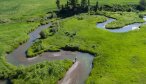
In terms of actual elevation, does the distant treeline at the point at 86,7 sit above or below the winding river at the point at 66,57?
above

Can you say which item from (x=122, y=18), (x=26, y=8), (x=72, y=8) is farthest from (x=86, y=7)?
(x=26, y=8)

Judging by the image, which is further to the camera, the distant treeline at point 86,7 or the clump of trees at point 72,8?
the distant treeline at point 86,7

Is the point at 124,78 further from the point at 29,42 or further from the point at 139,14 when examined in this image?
the point at 139,14

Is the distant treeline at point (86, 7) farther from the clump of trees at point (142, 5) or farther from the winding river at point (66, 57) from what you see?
the winding river at point (66, 57)

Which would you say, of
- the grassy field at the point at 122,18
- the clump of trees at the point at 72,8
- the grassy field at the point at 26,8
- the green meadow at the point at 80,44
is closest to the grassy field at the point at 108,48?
the green meadow at the point at 80,44

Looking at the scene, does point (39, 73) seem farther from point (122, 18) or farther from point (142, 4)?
point (142, 4)

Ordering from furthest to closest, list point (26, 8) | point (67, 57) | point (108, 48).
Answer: point (26, 8), point (108, 48), point (67, 57)
